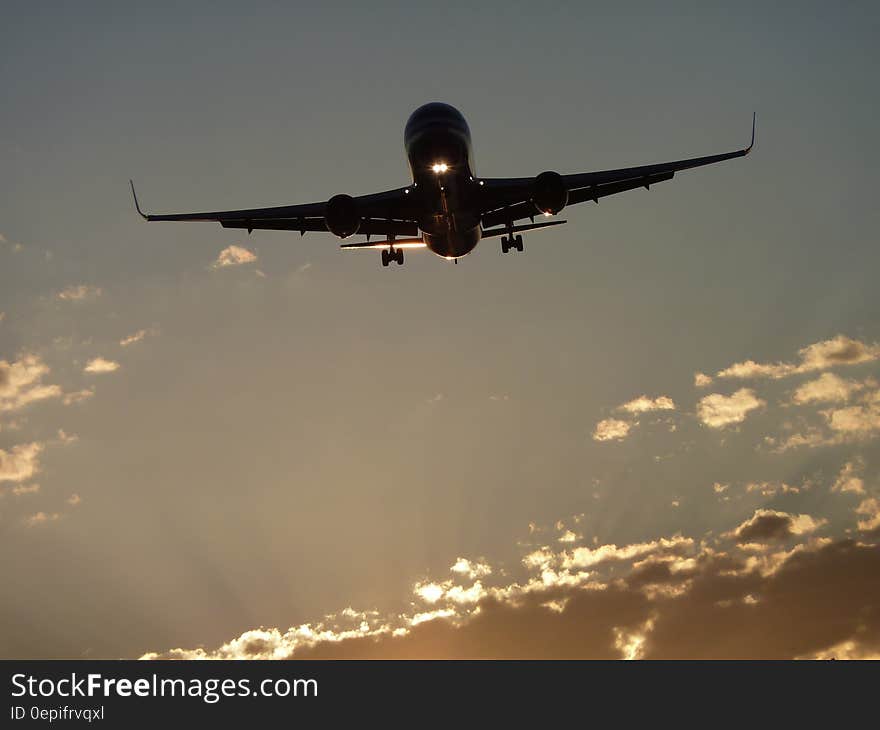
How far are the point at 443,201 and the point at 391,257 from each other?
329 inches

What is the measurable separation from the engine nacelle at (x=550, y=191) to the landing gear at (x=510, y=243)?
27.6 feet

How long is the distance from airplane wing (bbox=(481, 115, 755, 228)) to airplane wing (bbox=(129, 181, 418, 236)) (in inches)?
161

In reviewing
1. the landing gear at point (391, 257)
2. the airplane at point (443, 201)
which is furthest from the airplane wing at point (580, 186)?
the landing gear at point (391, 257)

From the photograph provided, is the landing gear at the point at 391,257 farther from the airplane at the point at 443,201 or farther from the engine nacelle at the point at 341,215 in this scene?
the engine nacelle at the point at 341,215

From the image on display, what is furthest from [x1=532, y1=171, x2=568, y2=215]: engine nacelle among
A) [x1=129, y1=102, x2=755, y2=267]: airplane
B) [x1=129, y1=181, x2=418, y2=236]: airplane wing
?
[x1=129, y1=181, x2=418, y2=236]: airplane wing

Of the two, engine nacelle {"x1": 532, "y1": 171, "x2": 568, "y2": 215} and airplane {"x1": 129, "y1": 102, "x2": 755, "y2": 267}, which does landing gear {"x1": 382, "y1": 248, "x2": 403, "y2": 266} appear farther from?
engine nacelle {"x1": 532, "y1": 171, "x2": 568, "y2": 215}

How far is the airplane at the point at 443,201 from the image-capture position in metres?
43.7

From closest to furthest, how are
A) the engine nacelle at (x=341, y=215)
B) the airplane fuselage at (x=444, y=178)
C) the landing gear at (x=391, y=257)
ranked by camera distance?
the engine nacelle at (x=341, y=215) < the airplane fuselage at (x=444, y=178) < the landing gear at (x=391, y=257)

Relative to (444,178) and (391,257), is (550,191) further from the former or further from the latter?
(391,257)

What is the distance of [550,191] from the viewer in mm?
43219
